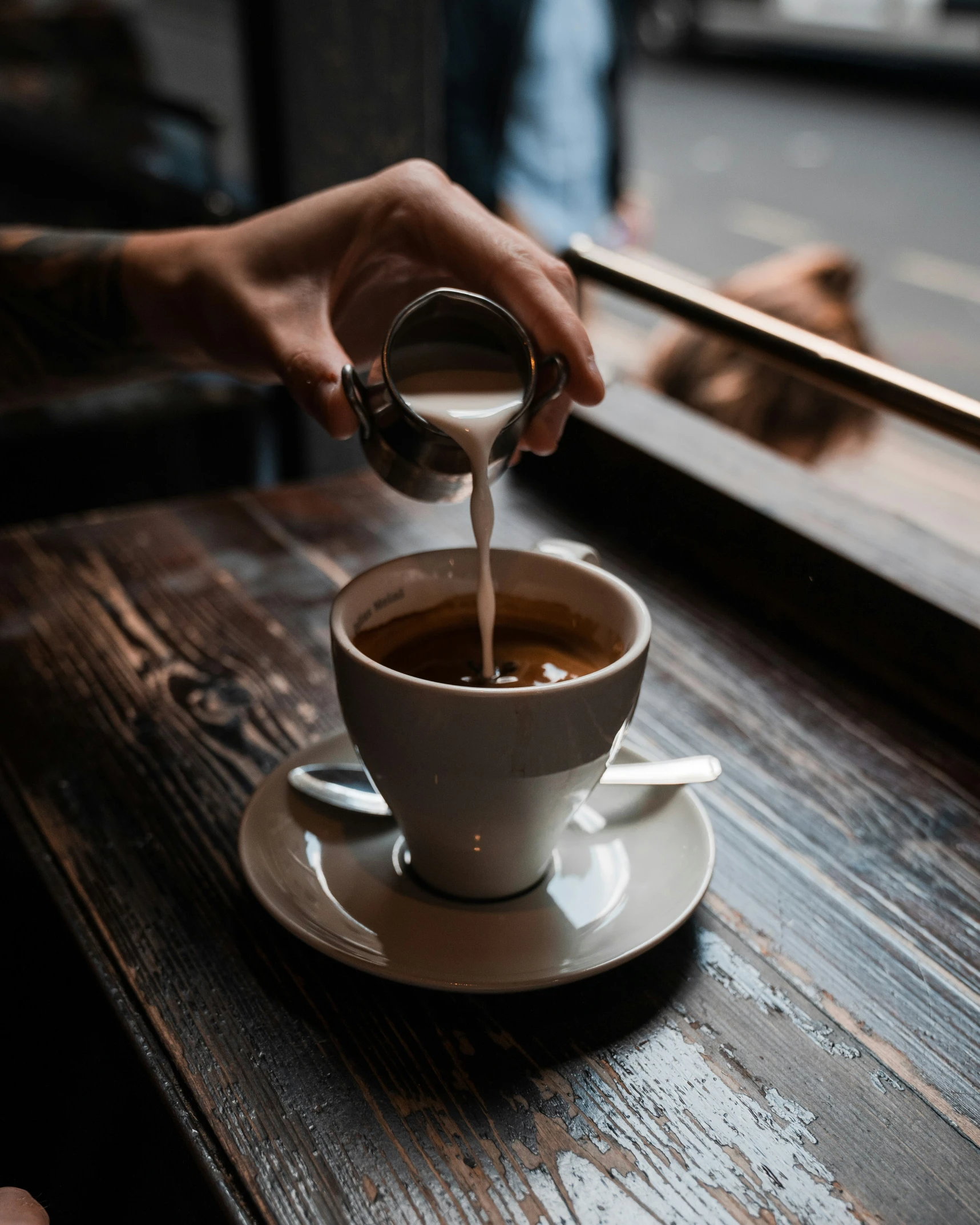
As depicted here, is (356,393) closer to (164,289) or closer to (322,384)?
(322,384)

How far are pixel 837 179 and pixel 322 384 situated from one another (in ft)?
25.8

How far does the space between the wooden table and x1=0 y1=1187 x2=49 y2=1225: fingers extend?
125 millimetres

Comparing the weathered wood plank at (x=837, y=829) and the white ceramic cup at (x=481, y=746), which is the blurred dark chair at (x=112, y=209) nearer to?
the weathered wood plank at (x=837, y=829)

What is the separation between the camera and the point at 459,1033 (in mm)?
627

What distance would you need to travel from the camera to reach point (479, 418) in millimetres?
806

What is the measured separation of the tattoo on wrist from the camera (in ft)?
3.91

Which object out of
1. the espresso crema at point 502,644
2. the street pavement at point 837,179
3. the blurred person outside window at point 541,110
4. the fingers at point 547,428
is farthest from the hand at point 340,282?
the street pavement at point 837,179

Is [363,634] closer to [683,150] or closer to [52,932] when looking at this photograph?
[52,932]

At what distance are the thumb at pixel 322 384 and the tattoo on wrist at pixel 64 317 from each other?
421mm

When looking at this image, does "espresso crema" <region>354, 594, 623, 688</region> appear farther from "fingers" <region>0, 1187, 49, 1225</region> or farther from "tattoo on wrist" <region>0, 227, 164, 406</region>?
"tattoo on wrist" <region>0, 227, 164, 406</region>

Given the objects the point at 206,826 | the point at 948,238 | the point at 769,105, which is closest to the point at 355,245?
the point at 206,826

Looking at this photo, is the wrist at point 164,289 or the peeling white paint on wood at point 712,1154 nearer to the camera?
the peeling white paint on wood at point 712,1154

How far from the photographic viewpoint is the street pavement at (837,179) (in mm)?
5266

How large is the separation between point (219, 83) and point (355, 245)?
193 cm
